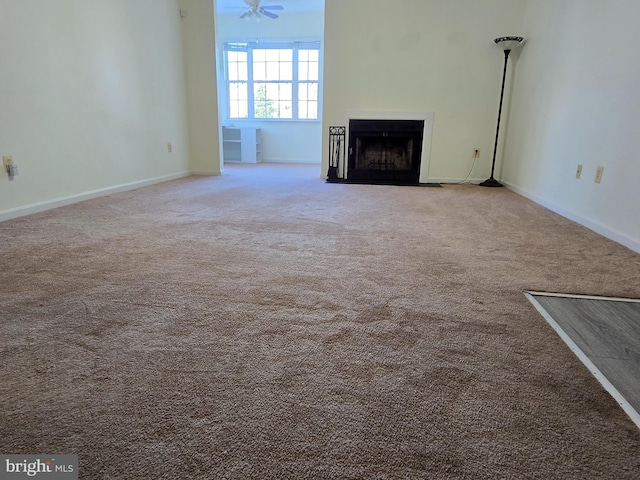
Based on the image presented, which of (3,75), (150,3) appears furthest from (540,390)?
(150,3)

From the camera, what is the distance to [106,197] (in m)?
3.32

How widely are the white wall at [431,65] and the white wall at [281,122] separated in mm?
2656

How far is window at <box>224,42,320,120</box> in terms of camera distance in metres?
7.23

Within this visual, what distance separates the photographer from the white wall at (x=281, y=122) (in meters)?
6.96

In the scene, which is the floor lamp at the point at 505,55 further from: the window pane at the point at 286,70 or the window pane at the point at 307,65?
the window pane at the point at 286,70

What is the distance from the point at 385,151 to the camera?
4797 millimetres

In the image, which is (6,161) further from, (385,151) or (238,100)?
(238,100)

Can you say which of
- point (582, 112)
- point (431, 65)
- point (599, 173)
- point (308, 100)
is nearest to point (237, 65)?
point (308, 100)

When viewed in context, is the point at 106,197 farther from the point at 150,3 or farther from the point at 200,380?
the point at 200,380

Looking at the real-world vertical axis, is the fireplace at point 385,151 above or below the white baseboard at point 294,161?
above

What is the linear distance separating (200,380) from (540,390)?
2.64ft

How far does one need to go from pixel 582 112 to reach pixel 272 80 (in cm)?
585

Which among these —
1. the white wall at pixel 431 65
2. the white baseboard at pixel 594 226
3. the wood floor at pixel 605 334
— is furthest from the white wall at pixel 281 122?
→ the wood floor at pixel 605 334

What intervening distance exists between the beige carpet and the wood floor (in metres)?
0.04
